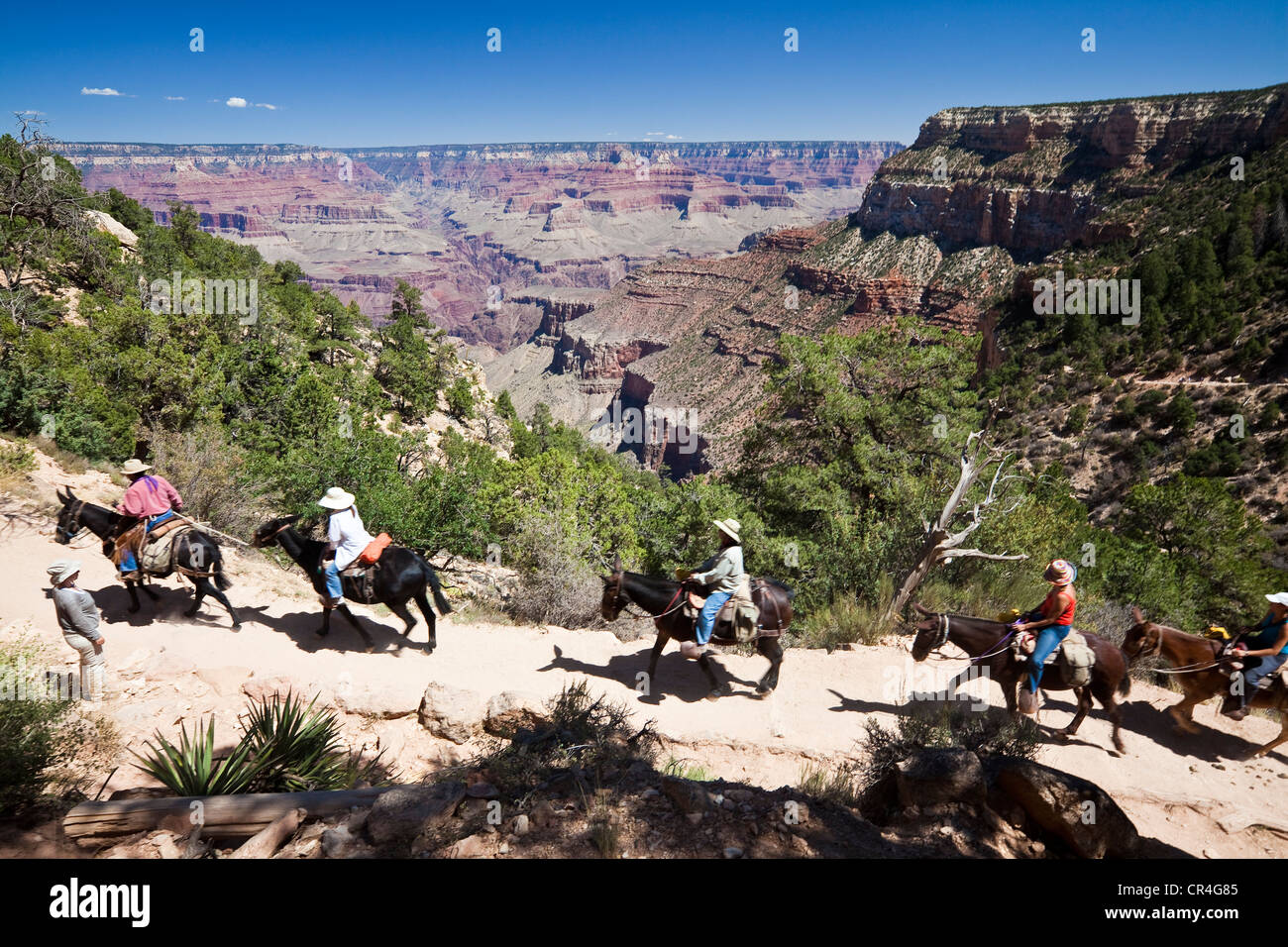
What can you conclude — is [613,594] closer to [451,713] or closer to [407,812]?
[451,713]

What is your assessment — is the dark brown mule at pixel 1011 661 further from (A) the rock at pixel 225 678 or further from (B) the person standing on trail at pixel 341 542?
(A) the rock at pixel 225 678

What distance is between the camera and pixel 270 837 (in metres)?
4.14

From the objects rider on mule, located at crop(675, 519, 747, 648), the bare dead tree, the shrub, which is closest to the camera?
the shrub

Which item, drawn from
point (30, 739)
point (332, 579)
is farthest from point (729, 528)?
point (30, 739)

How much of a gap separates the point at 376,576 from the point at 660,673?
489 cm

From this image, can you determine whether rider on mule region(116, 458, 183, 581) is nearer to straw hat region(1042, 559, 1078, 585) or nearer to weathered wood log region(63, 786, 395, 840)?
weathered wood log region(63, 786, 395, 840)

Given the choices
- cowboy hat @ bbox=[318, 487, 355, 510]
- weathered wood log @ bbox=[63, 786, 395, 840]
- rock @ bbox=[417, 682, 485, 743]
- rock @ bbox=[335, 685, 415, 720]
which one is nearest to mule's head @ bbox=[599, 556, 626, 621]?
rock @ bbox=[417, 682, 485, 743]

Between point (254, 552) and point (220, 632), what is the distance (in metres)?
4.47

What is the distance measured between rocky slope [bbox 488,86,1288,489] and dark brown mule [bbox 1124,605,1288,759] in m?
51.0

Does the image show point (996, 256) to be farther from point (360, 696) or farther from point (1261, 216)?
point (360, 696)

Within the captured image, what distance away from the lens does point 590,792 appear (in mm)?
5250

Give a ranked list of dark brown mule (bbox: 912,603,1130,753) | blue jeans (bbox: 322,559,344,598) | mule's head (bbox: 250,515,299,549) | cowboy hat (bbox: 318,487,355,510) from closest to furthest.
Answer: dark brown mule (bbox: 912,603,1130,753) < cowboy hat (bbox: 318,487,355,510) < blue jeans (bbox: 322,559,344,598) < mule's head (bbox: 250,515,299,549)

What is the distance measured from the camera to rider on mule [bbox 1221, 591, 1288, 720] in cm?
849
